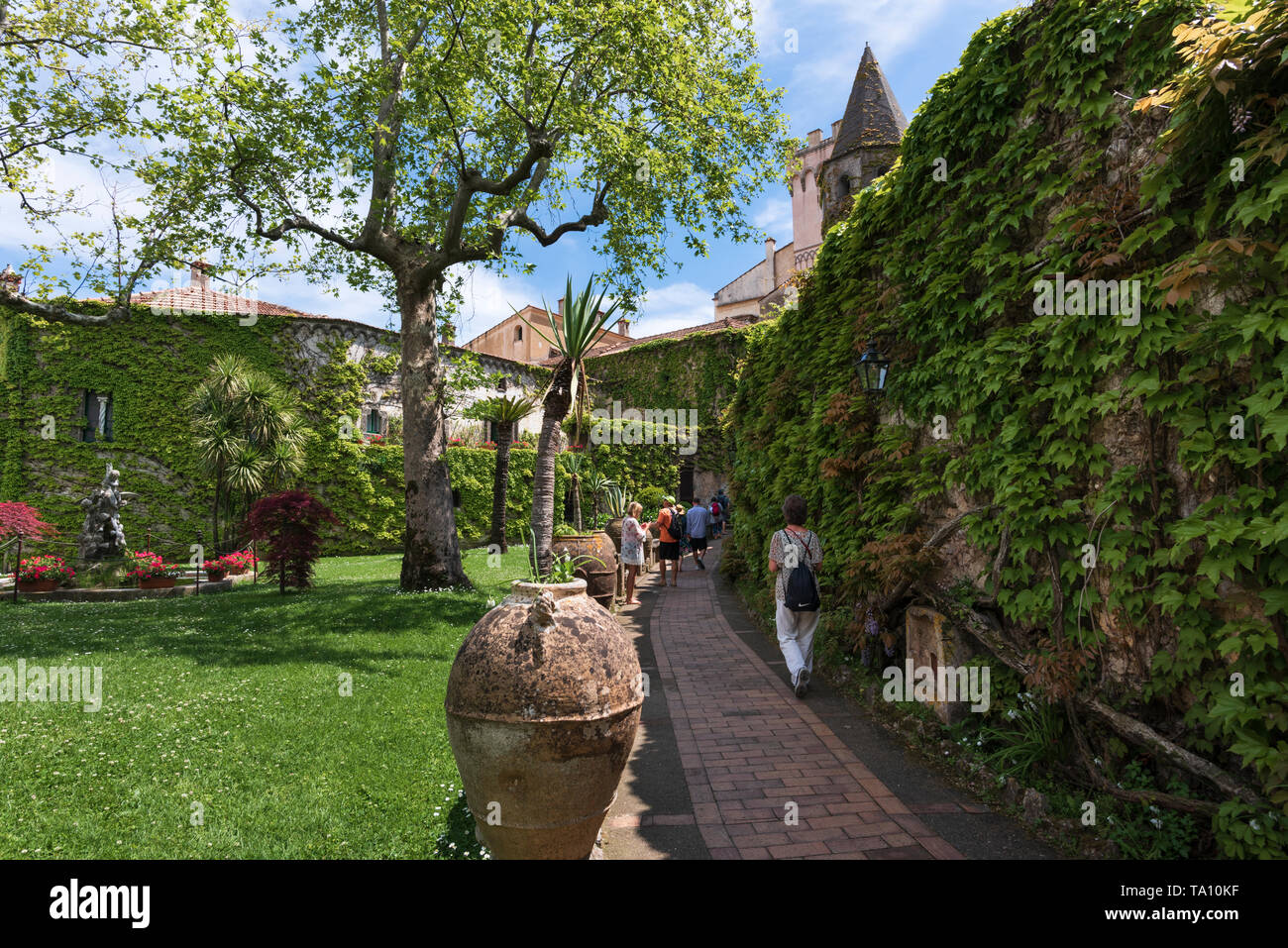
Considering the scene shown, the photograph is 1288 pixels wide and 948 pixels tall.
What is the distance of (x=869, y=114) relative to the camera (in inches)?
543

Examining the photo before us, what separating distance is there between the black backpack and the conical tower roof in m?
10.6

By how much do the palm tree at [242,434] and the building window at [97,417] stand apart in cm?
261

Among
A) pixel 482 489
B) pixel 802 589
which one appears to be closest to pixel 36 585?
pixel 482 489

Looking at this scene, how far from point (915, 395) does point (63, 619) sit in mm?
12111

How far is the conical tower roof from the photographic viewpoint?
1335cm

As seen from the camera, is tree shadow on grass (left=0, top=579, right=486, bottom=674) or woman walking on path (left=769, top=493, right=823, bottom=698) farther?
tree shadow on grass (left=0, top=579, right=486, bottom=674)

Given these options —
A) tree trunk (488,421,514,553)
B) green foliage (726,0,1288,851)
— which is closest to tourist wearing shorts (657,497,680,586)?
tree trunk (488,421,514,553)

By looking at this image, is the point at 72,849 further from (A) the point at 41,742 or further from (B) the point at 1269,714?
(B) the point at 1269,714

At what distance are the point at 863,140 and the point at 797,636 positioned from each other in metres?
11.4

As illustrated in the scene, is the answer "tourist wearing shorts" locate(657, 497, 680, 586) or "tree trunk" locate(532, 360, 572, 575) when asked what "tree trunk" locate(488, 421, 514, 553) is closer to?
"tourist wearing shorts" locate(657, 497, 680, 586)

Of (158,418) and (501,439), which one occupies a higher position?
(158,418)

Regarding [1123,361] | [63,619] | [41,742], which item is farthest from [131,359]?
[1123,361]

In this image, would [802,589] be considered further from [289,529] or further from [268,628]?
[289,529]

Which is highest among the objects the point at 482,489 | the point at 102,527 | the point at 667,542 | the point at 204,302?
the point at 204,302
